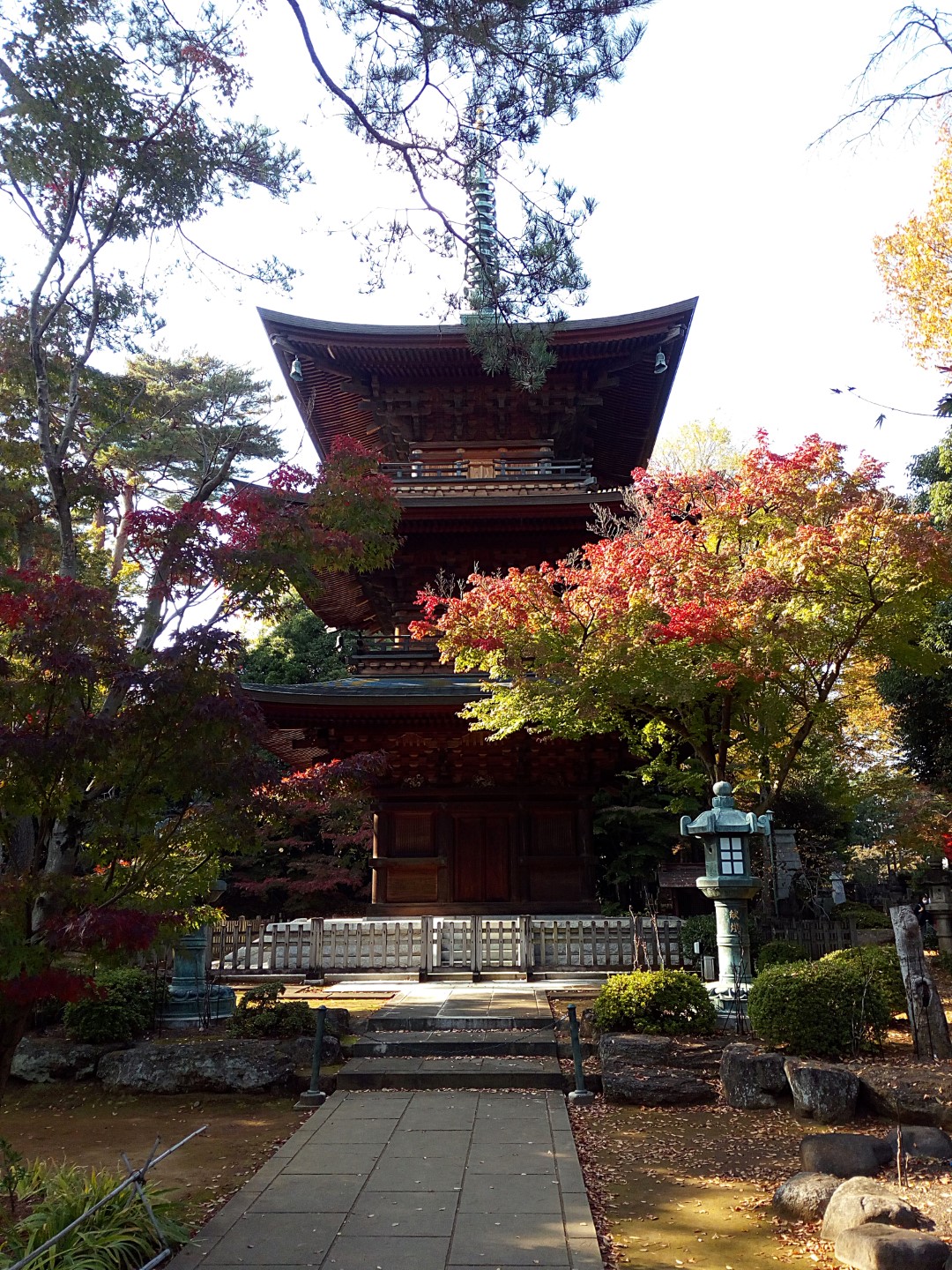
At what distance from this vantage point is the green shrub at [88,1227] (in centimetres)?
426

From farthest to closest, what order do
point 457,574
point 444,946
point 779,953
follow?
1. point 457,574
2. point 444,946
3. point 779,953

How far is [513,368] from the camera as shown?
8.04m

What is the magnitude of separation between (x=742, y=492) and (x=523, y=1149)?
939cm

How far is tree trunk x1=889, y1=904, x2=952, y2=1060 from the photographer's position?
8.19 meters

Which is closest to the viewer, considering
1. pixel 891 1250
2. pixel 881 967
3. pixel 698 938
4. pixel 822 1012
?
pixel 891 1250

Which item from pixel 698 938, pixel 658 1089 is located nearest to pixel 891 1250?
pixel 658 1089

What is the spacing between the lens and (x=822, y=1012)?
823 centimetres

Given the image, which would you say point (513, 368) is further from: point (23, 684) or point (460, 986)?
point (460, 986)

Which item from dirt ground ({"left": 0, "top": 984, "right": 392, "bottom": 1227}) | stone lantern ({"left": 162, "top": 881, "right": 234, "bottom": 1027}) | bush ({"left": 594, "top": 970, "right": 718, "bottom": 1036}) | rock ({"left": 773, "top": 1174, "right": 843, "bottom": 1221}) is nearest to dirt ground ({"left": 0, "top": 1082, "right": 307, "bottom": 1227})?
dirt ground ({"left": 0, "top": 984, "right": 392, "bottom": 1227})

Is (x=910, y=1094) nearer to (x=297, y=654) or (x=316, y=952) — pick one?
(x=316, y=952)

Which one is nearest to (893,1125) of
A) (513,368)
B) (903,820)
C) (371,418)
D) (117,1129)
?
(117,1129)

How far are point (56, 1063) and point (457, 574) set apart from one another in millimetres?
11404

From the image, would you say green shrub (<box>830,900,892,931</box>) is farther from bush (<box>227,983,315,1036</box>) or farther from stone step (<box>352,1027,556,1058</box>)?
bush (<box>227,983,315,1036</box>)

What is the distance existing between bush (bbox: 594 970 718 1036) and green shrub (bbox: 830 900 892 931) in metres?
7.48
